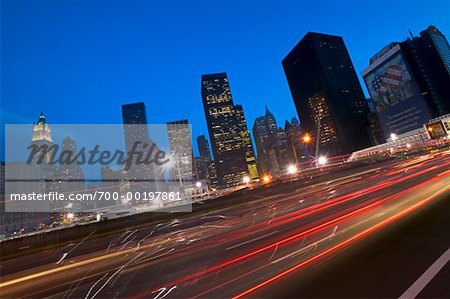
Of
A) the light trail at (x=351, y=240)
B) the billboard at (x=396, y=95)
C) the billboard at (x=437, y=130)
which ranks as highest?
the billboard at (x=396, y=95)

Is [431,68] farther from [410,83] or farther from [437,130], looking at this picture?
[437,130]

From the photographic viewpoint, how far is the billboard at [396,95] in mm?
129750

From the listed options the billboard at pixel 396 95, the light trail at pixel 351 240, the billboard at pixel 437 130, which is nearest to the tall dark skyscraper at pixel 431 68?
the billboard at pixel 396 95

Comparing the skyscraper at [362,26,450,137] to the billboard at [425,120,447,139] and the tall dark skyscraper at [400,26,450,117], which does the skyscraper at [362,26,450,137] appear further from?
the billboard at [425,120,447,139]

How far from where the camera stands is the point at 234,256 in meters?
10.0

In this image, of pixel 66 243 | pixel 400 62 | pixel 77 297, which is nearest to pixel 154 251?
pixel 77 297

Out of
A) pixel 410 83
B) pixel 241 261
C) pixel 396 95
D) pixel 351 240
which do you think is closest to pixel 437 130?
pixel 410 83

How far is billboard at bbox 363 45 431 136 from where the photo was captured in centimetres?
12975

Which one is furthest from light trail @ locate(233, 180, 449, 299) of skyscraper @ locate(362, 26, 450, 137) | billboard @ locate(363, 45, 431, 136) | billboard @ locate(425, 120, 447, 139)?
billboard @ locate(363, 45, 431, 136)

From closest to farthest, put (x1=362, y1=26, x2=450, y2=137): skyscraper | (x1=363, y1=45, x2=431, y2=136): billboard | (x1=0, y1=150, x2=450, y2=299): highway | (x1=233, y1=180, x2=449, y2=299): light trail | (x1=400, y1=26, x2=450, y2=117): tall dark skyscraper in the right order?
1. (x1=233, y1=180, x2=449, y2=299): light trail
2. (x1=0, y1=150, x2=450, y2=299): highway
3. (x1=363, y1=45, x2=431, y2=136): billboard
4. (x1=362, y1=26, x2=450, y2=137): skyscraper
5. (x1=400, y1=26, x2=450, y2=117): tall dark skyscraper

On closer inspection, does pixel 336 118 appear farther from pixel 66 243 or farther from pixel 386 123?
pixel 66 243

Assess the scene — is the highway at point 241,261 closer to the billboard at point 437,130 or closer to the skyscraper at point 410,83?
the billboard at point 437,130

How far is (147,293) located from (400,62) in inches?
6499

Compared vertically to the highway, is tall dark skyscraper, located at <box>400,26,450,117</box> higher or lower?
higher
